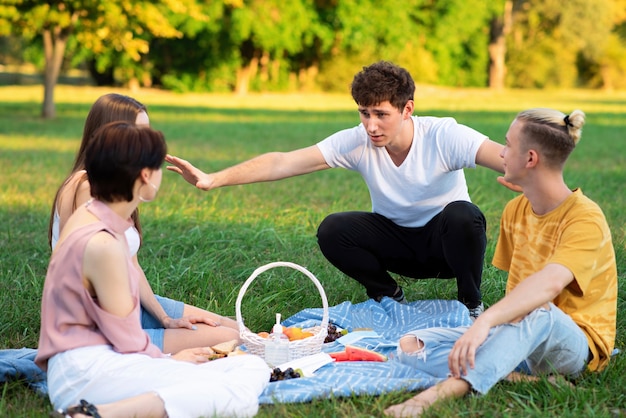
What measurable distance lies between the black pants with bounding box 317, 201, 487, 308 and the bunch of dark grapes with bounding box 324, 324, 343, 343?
63 cm

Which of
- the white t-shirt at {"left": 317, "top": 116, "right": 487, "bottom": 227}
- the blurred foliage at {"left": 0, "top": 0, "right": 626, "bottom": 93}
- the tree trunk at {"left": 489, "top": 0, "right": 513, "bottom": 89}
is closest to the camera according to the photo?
the white t-shirt at {"left": 317, "top": 116, "right": 487, "bottom": 227}

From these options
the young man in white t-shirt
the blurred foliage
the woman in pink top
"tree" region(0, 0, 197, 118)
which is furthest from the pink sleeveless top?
the blurred foliage

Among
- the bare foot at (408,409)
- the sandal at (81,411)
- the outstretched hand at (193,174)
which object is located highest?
the outstretched hand at (193,174)

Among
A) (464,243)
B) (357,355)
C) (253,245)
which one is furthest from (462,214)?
(253,245)

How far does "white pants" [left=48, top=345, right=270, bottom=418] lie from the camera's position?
10.3ft

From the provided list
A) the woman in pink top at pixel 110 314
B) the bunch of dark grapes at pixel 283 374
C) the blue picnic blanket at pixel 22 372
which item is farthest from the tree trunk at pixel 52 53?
the woman in pink top at pixel 110 314

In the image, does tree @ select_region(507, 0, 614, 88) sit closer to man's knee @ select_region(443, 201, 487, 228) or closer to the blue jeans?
man's knee @ select_region(443, 201, 487, 228)

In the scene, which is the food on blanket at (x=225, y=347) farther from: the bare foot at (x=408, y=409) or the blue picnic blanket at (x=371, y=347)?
the bare foot at (x=408, y=409)

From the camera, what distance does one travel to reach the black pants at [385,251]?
16.2 ft

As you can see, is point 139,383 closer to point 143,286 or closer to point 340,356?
point 143,286

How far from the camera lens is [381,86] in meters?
4.62

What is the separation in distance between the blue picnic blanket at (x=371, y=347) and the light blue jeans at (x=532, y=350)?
26cm

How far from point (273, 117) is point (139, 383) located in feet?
65.0

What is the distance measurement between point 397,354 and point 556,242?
927 millimetres
